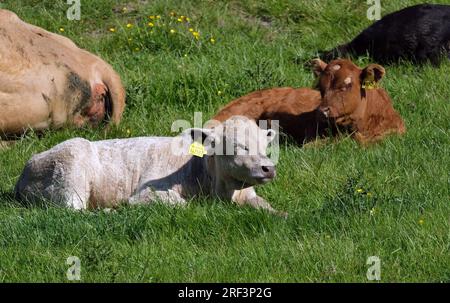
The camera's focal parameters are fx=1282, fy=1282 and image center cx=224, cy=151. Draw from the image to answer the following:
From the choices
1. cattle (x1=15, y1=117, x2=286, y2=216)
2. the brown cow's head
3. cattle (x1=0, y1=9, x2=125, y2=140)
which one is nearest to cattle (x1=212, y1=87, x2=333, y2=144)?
the brown cow's head

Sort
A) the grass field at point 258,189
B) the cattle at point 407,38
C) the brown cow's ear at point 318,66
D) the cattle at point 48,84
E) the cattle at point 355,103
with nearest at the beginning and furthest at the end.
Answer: the grass field at point 258,189
the cattle at point 355,103
the cattle at point 48,84
the brown cow's ear at point 318,66
the cattle at point 407,38

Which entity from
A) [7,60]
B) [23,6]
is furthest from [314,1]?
[7,60]

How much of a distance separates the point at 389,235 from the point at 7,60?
506 centimetres

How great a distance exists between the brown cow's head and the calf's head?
6.41 ft

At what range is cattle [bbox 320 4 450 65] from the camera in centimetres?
1478

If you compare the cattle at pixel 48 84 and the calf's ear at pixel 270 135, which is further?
the cattle at pixel 48 84

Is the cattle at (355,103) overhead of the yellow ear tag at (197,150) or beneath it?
beneath

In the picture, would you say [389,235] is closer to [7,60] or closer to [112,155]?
[112,155]

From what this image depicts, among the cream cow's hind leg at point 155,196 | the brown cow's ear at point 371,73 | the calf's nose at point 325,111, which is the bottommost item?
the calf's nose at point 325,111

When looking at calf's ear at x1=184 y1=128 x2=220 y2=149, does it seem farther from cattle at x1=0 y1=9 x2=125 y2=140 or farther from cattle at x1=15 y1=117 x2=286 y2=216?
cattle at x1=0 y1=9 x2=125 y2=140

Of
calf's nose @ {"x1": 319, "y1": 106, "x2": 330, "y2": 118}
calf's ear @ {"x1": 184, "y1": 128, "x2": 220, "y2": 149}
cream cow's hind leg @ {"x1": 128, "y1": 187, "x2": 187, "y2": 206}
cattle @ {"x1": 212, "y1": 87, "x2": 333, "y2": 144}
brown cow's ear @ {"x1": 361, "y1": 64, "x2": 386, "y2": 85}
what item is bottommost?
cattle @ {"x1": 212, "y1": 87, "x2": 333, "y2": 144}

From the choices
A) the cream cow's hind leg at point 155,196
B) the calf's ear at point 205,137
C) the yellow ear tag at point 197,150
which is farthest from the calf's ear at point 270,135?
the cream cow's hind leg at point 155,196

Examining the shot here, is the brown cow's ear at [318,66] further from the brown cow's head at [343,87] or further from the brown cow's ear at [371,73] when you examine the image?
the brown cow's ear at [371,73]

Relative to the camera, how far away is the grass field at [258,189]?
884cm
